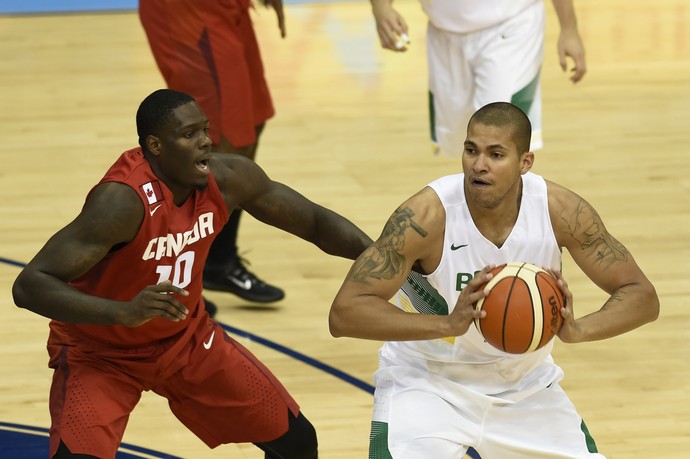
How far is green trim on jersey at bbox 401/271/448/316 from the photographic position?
15.0 feet

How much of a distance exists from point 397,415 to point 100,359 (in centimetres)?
102

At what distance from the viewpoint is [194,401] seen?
14.9 feet

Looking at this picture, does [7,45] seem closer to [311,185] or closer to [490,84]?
[311,185]

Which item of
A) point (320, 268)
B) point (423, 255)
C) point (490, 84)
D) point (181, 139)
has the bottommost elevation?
point (320, 268)

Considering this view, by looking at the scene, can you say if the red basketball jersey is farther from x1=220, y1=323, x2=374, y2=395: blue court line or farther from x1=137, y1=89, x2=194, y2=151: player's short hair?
x1=220, y1=323, x2=374, y2=395: blue court line

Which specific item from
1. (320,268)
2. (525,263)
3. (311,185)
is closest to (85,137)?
(311,185)

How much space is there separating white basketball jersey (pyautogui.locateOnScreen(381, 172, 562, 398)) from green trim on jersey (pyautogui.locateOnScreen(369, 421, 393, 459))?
0.31 meters

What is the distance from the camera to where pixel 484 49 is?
667 cm

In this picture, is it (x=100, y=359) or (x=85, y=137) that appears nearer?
(x=100, y=359)

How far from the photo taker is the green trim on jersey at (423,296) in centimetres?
458

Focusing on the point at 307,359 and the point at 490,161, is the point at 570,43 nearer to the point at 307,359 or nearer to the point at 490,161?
the point at 307,359

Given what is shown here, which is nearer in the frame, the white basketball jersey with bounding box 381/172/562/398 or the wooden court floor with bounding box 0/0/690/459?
the white basketball jersey with bounding box 381/172/562/398

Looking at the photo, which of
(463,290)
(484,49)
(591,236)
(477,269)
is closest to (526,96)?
(484,49)

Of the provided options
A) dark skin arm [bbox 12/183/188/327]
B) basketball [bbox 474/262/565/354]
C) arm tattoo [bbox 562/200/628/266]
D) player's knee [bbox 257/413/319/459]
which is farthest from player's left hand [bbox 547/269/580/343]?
dark skin arm [bbox 12/183/188/327]
